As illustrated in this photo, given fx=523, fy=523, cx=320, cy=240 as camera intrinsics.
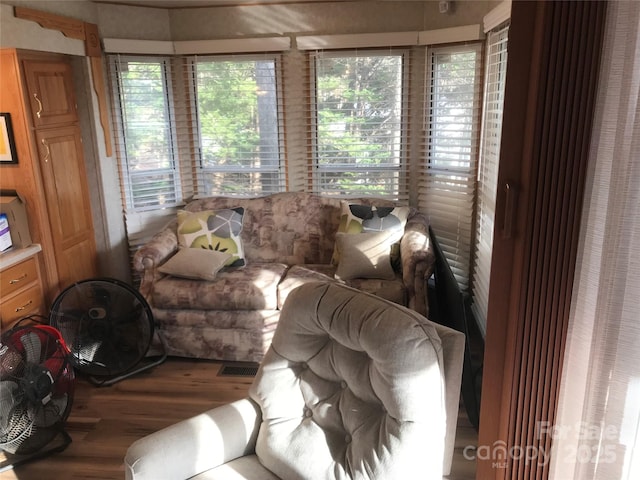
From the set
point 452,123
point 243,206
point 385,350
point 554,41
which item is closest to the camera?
point 554,41

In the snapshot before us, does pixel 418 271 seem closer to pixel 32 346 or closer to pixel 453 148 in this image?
pixel 453 148

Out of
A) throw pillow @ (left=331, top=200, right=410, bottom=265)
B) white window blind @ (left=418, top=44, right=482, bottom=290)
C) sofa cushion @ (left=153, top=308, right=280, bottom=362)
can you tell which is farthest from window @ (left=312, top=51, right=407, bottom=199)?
sofa cushion @ (left=153, top=308, right=280, bottom=362)

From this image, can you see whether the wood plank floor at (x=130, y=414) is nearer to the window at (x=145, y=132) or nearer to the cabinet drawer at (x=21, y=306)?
the cabinet drawer at (x=21, y=306)

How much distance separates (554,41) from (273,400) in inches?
54.3

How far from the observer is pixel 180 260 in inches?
135

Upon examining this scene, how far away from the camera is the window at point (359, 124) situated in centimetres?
394

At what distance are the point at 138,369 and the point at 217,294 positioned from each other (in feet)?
2.21

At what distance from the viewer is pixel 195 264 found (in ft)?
11.1

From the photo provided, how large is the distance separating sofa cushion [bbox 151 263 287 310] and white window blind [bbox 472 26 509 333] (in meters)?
1.31

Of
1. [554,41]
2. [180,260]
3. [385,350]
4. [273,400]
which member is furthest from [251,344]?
[554,41]

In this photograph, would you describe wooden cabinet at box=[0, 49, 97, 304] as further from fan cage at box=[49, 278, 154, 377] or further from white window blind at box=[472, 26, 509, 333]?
white window blind at box=[472, 26, 509, 333]

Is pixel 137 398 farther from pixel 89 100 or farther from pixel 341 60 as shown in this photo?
pixel 341 60

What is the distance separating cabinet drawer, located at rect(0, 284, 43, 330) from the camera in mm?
2877

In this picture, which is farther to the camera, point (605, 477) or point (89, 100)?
point (89, 100)
